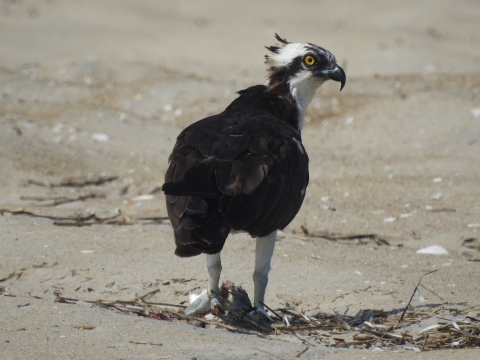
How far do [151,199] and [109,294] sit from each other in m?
2.74

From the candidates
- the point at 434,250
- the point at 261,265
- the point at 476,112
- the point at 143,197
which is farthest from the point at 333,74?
the point at 476,112

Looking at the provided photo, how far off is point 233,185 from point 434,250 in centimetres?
285

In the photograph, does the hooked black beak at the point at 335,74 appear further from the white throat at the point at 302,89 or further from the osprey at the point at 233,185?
the osprey at the point at 233,185

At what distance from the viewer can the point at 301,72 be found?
6105 millimetres

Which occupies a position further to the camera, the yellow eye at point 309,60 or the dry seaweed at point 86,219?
the dry seaweed at point 86,219

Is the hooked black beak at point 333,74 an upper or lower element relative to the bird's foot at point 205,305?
upper

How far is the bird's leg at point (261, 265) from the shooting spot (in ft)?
16.2

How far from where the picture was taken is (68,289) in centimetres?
555

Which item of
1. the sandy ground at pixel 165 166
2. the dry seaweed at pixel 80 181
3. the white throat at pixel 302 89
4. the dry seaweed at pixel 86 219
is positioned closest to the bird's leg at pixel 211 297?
the sandy ground at pixel 165 166

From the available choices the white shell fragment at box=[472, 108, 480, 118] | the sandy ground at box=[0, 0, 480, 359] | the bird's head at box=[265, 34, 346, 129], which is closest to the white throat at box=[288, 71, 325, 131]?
the bird's head at box=[265, 34, 346, 129]

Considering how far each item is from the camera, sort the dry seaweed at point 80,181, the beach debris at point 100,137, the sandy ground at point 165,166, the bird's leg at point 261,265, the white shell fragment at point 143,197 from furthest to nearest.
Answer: the beach debris at point 100,137 → the dry seaweed at point 80,181 → the white shell fragment at point 143,197 → the bird's leg at point 261,265 → the sandy ground at point 165,166

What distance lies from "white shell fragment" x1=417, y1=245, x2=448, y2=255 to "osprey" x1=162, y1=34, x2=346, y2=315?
1.78m

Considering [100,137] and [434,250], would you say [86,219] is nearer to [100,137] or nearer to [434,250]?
[434,250]

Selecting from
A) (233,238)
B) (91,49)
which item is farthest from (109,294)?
(91,49)
